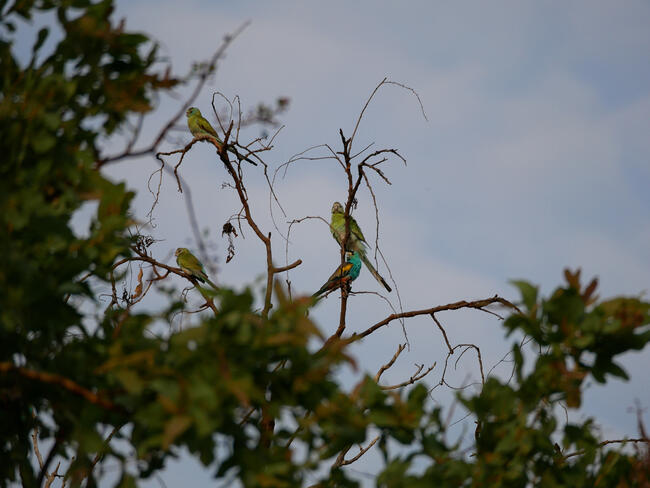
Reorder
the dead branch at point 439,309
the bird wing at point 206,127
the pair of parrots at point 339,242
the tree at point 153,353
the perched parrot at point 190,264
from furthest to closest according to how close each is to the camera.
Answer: the bird wing at point 206,127 < the perched parrot at point 190,264 < the pair of parrots at point 339,242 < the dead branch at point 439,309 < the tree at point 153,353

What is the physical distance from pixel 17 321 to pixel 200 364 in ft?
2.00

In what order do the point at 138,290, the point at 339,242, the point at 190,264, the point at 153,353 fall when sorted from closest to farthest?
1. the point at 153,353
2. the point at 138,290
3. the point at 339,242
4. the point at 190,264

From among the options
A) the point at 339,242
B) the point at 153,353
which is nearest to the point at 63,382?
the point at 153,353

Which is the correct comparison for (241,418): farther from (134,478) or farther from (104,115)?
(104,115)

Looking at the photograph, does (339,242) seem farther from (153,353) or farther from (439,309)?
(153,353)

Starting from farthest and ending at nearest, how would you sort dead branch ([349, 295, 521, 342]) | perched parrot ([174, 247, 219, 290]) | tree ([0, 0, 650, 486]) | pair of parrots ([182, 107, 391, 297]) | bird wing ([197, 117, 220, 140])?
1. bird wing ([197, 117, 220, 140])
2. perched parrot ([174, 247, 219, 290])
3. pair of parrots ([182, 107, 391, 297])
4. dead branch ([349, 295, 521, 342])
5. tree ([0, 0, 650, 486])

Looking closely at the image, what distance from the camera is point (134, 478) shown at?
2148 millimetres

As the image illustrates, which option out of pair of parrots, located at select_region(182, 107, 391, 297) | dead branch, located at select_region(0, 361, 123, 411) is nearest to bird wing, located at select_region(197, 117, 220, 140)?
pair of parrots, located at select_region(182, 107, 391, 297)

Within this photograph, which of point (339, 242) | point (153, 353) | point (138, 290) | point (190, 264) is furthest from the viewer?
point (190, 264)

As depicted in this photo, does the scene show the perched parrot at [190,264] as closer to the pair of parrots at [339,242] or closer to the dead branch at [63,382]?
the pair of parrots at [339,242]

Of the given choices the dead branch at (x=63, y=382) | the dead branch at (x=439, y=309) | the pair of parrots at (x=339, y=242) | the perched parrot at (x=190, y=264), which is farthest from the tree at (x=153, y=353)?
the perched parrot at (x=190, y=264)

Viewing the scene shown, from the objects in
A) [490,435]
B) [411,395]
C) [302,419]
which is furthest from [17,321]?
[490,435]

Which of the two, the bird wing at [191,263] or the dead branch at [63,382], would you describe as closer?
the dead branch at [63,382]

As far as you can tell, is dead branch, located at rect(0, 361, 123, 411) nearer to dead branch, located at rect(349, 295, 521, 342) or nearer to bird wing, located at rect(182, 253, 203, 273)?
dead branch, located at rect(349, 295, 521, 342)
